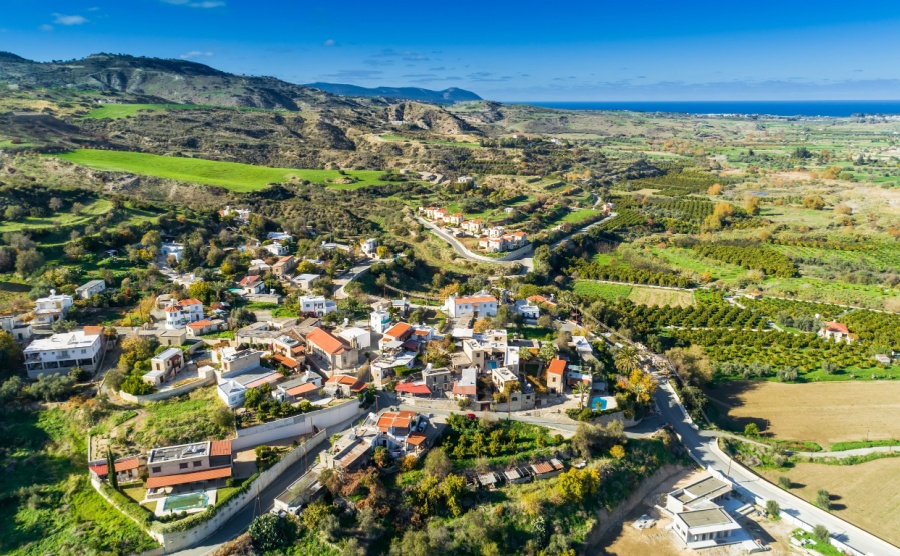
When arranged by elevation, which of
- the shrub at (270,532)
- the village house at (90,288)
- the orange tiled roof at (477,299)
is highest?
the village house at (90,288)

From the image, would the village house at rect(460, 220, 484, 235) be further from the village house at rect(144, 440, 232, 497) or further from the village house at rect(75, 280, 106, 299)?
the village house at rect(144, 440, 232, 497)

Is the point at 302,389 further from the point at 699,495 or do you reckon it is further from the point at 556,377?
the point at 699,495

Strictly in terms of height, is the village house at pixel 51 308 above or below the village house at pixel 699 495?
above

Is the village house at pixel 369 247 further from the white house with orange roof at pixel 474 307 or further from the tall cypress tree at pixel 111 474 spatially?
the tall cypress tree at pixel 111 474

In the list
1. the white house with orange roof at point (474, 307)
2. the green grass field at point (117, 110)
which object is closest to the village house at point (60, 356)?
the white house with orange roof at point (474, 307)

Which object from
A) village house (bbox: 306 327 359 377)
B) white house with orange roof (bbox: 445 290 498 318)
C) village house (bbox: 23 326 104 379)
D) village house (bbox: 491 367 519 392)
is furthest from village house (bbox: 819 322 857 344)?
village house (bbox: 23 326 104 379)

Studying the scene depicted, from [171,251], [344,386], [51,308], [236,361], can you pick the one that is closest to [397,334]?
[344,386]
